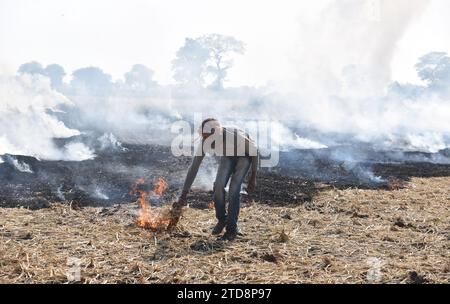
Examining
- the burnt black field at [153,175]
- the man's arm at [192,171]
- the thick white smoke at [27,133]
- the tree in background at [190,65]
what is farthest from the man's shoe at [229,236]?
the tree in background at [190,65]

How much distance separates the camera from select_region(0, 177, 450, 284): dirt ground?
4785mm

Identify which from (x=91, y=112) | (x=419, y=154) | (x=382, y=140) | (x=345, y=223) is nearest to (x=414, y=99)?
(x=382, y=140)

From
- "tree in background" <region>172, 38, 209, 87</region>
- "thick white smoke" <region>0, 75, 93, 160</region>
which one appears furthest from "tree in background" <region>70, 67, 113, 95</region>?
"thick white smoke" <region>0, 75, 93, 160</region>

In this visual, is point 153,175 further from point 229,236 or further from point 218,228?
point 229,236

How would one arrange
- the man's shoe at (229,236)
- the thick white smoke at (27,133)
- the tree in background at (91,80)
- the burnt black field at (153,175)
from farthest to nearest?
the tree in background at (91,80) → the thick white smoke at (27,133) → the burnt black field at (153,175) → the man's shoe at (229,236)

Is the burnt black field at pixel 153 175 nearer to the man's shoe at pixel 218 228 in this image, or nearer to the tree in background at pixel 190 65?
the man's shoe at pixel 218 228

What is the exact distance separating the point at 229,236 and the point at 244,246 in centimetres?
38

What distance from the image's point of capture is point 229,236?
245 inches

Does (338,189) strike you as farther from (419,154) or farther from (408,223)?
(419,154)

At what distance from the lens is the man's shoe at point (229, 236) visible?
620cm

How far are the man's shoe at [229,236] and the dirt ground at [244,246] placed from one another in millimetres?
144

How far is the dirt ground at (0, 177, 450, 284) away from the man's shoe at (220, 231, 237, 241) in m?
0.14

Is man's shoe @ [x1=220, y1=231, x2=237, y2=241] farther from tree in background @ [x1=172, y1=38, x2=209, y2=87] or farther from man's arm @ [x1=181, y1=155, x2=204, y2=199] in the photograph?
tree in background @ [x1=172, y1=38, x2=209, y2=87]
